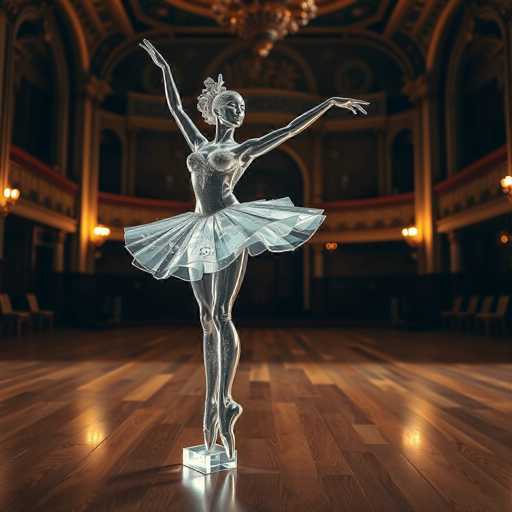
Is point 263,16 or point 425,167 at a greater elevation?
point 263,16

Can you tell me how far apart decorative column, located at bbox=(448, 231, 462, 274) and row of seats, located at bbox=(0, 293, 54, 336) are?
10.6m

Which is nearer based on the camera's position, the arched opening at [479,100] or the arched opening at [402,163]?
the arched opening at [479,100]

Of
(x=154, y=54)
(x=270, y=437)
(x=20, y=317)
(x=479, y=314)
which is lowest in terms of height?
(x=270, y=437)

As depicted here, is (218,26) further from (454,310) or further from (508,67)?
(454,310)

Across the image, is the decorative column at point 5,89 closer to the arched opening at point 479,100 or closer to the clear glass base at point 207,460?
→ the clear glass base at point 207,460

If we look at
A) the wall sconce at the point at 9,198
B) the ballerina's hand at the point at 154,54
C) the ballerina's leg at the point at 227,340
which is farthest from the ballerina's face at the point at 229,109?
the wall sconce at the point at 9,198

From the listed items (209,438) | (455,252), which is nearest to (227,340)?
(209,438)

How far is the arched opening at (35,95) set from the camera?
14.0m

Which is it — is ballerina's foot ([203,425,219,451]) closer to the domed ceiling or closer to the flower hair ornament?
the flower hair ornament

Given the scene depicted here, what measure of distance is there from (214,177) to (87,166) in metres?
14.0

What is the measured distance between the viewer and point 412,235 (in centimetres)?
1545

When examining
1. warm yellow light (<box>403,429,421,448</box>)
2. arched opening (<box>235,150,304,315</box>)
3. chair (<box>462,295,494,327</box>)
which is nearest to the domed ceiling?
arched opening (<box>235,150,304,315</box>)

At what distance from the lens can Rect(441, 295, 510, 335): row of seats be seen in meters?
12.0

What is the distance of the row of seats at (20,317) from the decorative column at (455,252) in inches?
419
